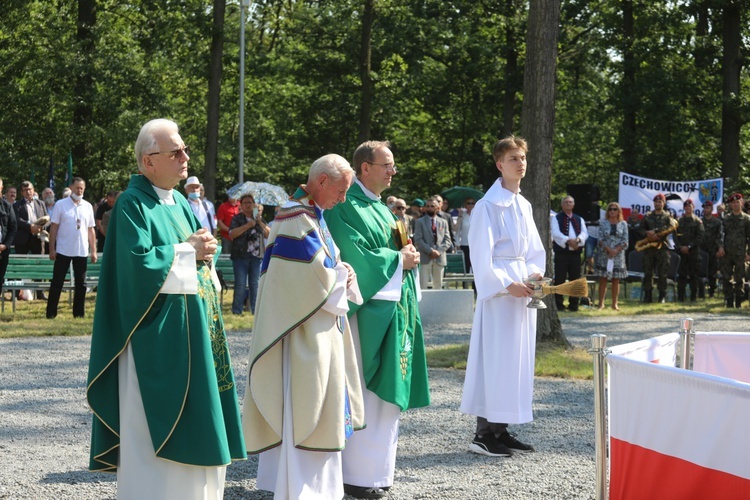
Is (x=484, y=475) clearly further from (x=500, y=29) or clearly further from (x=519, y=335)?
(x=500, y=29)

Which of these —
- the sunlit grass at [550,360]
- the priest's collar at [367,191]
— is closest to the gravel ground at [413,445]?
the sunlit grass at [550,360]

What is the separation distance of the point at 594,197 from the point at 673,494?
70.4ft

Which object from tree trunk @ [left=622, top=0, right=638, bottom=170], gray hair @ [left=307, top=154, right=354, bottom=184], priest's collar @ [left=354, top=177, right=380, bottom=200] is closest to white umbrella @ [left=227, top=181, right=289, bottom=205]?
priest's collar @ [left=354, top=177, right=380, bottom=200]

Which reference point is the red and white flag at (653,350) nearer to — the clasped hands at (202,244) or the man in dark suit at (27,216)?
the clasped hands at (202,244)

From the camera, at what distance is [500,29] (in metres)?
35.9

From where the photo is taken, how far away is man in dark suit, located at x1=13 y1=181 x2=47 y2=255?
18125 millimetres

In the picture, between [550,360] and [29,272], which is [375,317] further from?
[29,272]

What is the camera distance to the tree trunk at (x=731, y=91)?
2926cm

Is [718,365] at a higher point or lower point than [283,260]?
lower

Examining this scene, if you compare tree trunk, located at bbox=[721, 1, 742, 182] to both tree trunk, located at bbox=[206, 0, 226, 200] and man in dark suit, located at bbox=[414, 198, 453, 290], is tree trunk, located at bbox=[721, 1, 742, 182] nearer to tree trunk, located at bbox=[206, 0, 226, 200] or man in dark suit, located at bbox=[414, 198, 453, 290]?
man in dark suit, located at bbox=[414, 198, 453, 290]

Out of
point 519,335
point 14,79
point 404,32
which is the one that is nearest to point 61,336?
point 519,335

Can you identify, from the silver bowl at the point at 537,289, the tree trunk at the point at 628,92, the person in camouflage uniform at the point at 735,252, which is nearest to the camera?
the silver bowl at the point at 537,289

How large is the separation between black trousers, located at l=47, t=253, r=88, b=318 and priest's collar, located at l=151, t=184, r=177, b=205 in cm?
1046

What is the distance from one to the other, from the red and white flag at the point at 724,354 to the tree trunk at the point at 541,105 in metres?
6.38
